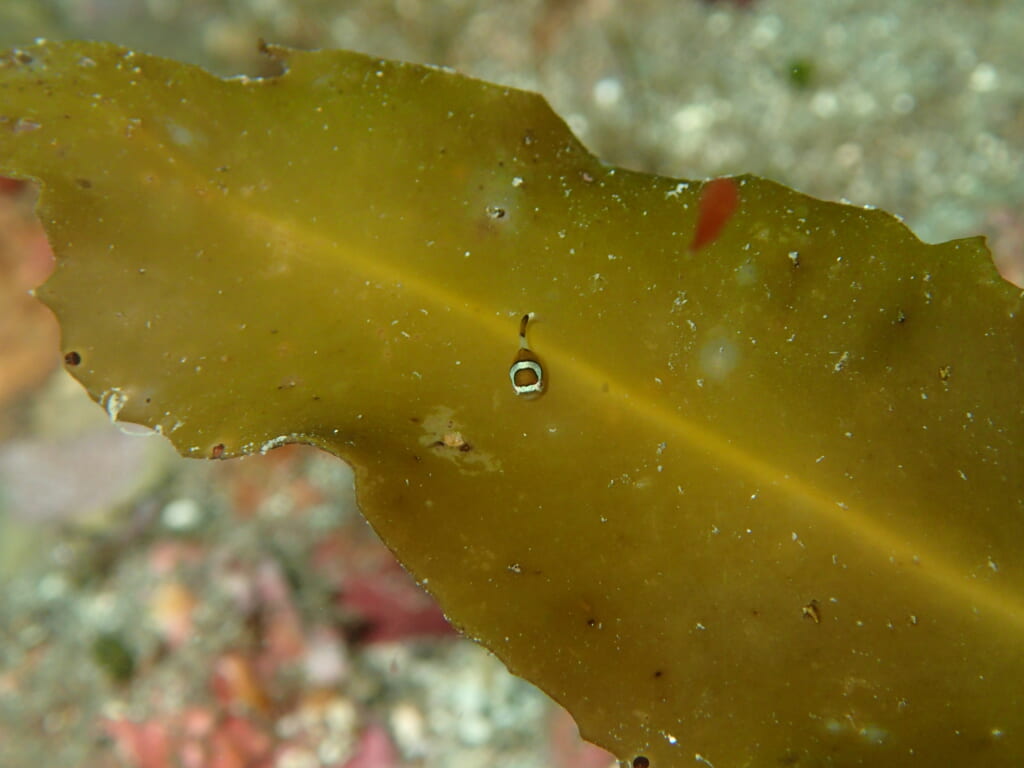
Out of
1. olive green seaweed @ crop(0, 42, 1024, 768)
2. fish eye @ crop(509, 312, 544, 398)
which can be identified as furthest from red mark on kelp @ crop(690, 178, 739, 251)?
fish eye @ crop(509, 312, 544, 398)

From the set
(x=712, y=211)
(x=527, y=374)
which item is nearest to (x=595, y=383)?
(x=527, y=374)

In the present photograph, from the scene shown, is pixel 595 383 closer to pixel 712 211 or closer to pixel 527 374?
pixel 527 374

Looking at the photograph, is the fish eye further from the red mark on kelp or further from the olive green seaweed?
the red mark on kelp

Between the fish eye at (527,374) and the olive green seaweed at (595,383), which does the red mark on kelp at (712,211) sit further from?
the fish eye at (527,374)

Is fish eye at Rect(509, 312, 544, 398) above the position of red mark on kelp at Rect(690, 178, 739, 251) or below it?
below

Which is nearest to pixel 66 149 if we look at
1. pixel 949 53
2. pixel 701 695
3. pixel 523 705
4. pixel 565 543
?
pixel 565 543

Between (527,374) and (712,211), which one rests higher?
(712,211)
